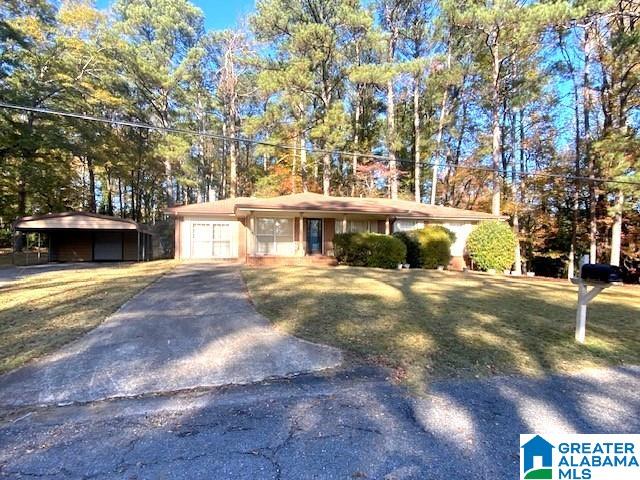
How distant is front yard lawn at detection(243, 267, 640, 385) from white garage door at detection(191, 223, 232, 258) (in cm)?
748

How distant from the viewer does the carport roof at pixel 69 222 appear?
49.8 feet

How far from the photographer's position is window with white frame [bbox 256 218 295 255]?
1552 cm

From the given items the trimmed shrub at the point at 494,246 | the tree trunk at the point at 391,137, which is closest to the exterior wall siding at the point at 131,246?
the tree trunk at the point at 391,137

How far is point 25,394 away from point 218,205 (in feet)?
46.8

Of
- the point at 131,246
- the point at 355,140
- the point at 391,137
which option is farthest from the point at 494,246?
the point at 131,246

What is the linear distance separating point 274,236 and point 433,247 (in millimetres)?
6935

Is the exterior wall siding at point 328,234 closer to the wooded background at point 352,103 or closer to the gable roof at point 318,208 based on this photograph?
the gable roof at point 318,208

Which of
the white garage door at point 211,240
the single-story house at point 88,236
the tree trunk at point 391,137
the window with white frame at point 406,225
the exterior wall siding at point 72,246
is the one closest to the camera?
the single-story house at point 88,236

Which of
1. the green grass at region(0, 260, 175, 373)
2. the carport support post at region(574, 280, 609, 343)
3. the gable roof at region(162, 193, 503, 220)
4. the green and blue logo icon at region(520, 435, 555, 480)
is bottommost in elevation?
the green and blue logo icon at region(520, 435, 555, 480)

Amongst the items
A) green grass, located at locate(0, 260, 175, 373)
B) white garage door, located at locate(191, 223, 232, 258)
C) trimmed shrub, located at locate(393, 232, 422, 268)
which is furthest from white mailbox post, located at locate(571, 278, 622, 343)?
white garage door, located at locate(191, 223, 232, 258)

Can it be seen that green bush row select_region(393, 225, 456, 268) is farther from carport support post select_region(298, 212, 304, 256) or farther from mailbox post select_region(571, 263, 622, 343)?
mailbox post select_region(571, 263, 622, 343)

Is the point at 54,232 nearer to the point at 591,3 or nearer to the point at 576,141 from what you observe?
the point at 591,3

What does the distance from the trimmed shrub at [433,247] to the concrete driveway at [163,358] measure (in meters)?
10.1

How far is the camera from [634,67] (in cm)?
1500
